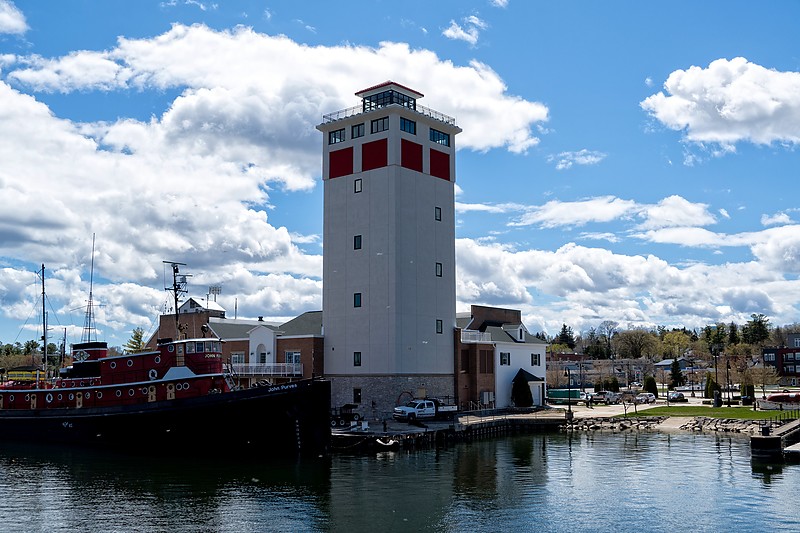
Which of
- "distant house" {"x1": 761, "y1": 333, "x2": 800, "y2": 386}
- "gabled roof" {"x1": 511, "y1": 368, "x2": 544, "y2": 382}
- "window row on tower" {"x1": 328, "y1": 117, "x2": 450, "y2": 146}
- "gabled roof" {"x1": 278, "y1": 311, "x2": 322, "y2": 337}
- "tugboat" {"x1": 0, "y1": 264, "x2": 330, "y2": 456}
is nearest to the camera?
"tugboat" {"x1": 0, "y1": 264, "x2": 330, "y2": 456}

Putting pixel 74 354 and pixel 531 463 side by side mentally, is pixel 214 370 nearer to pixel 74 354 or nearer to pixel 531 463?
pixel 74 354

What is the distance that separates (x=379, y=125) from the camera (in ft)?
223

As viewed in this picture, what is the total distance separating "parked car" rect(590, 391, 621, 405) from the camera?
89512mm

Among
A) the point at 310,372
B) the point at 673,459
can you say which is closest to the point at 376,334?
the point at 310,372

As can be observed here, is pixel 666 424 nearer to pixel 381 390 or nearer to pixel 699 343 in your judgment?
pixel 381 390

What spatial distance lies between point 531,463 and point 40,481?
28.1m

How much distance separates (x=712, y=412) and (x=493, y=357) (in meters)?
20.5

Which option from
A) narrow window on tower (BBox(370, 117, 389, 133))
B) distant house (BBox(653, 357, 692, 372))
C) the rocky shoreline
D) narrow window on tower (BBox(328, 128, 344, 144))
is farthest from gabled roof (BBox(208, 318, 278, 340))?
distant house (BBox(653, 357, 692, 372))

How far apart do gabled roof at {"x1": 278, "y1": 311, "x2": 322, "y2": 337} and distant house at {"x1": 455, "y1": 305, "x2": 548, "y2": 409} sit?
13.5 metres

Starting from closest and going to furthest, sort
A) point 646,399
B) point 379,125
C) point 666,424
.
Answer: point 666,424 < point 379,125 < point 646,399

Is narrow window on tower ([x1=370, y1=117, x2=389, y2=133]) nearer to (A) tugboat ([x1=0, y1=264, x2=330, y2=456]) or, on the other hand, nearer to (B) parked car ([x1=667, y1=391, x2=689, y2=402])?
(A) tugboat ([x1=0, y1=264, x2=330, y2=456])

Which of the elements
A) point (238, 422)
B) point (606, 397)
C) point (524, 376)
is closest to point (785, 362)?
point (606, 397)

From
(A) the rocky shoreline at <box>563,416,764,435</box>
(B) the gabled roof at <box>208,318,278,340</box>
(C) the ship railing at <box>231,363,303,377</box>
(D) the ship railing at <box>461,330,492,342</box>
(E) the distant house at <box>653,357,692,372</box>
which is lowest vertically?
(A) the rocky shoreline at <box>563,416,764,435</box>

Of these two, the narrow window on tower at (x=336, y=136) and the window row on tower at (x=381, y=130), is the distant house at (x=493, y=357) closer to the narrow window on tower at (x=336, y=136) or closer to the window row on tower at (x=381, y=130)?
the window row on tower at (x=381, y=130)
